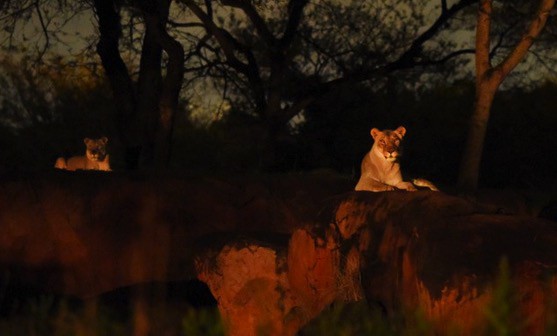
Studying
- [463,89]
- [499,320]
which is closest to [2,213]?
[499,320]

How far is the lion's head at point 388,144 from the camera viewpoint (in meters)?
10.8

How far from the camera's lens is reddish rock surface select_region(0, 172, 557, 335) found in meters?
7.68

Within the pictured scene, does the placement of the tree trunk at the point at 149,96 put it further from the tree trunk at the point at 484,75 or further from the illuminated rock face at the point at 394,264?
the illuminated rock face at the point at 394,264

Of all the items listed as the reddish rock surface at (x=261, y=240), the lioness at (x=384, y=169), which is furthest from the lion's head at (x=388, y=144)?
the reddish rock surface at (x=261, y=240)

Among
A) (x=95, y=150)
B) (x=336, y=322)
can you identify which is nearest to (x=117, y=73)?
(x=95, y=150)

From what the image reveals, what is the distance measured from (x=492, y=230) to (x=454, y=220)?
0.44m

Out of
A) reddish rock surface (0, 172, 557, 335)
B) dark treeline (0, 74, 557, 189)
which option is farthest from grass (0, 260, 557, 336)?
dark treeline (0, 74, 557, 189)

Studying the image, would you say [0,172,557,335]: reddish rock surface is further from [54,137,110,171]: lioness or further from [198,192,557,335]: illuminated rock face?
[54,137,110,171]: lioness

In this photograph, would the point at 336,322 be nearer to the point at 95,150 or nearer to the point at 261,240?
the point at 261,240

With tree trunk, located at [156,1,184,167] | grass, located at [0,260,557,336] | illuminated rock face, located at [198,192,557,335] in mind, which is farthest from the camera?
tree trunk, located at [156,1,184,167]

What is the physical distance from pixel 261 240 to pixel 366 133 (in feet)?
53.5

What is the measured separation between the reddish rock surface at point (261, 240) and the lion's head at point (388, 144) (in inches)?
26.3

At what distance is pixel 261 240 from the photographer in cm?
1313

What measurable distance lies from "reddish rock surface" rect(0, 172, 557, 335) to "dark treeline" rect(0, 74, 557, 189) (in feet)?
30.2
